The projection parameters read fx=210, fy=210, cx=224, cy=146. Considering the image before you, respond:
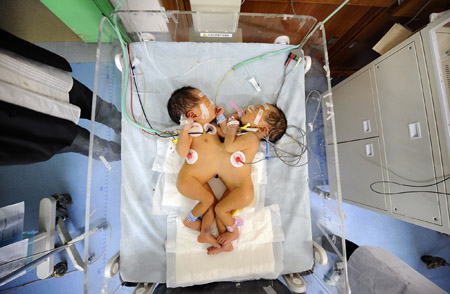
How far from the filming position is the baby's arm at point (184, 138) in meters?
1.41

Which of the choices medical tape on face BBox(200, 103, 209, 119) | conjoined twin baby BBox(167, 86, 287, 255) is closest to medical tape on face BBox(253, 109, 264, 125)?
conjoined twin baby BBox(167, 86, 287, 255)

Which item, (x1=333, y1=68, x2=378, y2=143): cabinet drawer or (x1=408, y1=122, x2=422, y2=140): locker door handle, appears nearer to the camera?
(x1=408, y1=122, x2=422, y2=140): locker door handle

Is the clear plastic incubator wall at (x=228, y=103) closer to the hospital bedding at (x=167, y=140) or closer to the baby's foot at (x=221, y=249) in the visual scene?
the hospital bedding at (x=167, y=140)

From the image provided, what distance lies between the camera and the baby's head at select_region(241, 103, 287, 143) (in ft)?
4.73

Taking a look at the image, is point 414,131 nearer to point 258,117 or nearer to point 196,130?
point 258,117

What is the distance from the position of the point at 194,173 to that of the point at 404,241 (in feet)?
7.73

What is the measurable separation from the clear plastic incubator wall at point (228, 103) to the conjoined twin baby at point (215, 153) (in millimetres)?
164

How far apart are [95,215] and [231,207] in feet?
2.80

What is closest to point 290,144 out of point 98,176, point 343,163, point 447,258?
point 343,163

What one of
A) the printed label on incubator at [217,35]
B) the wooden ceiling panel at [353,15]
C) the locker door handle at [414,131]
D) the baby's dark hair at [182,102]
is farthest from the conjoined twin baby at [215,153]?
the locker door handle at [414,131]

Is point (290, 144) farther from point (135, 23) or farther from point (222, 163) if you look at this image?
point (135, 23)

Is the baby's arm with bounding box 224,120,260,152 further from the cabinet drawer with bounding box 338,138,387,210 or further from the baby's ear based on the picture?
the cabinet drawer with bounding box 338,138,387,210

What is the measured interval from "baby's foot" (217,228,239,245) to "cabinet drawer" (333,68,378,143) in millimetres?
1278

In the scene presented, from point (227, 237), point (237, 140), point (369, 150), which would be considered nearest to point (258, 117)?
point (237, 140)
